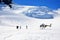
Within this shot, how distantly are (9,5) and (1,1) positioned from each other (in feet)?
10.7

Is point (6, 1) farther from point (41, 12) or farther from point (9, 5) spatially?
point (41, 12)

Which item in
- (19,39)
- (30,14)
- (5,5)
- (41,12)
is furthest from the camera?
(41,12)

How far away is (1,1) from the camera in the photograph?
70500mm

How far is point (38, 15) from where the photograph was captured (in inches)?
2958

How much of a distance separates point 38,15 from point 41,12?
412 cm

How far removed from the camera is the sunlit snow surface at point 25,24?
18234 mm

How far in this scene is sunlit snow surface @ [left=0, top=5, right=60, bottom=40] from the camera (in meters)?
18.2

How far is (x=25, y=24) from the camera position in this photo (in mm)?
50562

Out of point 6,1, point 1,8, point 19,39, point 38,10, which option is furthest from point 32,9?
point 19,39

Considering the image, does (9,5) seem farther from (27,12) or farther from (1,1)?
(27,12)

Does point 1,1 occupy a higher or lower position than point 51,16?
higher

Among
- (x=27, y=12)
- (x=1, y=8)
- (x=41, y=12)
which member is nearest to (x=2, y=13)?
(x=1, y=8)

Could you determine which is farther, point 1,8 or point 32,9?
point 32,9

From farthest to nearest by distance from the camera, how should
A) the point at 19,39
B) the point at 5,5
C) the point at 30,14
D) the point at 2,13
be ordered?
the point at 30,14 < the point at 5,5 < the point at 2,13 < the point at 19,39
